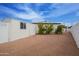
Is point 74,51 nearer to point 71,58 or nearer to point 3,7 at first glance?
point 71,58

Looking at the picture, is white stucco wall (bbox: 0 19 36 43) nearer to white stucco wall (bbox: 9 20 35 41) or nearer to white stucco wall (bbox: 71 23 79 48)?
white stucco wall (bbox: 9 20 35 41)

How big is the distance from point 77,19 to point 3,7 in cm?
109

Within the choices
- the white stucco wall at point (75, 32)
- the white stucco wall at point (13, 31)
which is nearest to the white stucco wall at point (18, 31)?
the white stucco wall at point (13, 31)

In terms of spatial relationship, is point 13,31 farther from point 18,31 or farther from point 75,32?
point 75,32

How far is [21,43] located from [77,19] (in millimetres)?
889

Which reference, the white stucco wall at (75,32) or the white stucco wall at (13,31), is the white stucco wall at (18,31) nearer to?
the white stucco wall at (13,31)

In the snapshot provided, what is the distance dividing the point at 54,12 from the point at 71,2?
29cm

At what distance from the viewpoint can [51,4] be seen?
16938 mm

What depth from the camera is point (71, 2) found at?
55.5ft

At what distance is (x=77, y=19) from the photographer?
16953 millimetres

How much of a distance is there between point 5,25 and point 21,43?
1.15 ft

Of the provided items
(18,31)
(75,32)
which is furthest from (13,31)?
(75,32)

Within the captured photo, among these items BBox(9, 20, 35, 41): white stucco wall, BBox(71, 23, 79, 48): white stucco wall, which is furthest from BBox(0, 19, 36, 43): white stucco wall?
BBox(71, 23, 79, 48): white stucco wall

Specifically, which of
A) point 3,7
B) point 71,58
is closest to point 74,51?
point 71,58
